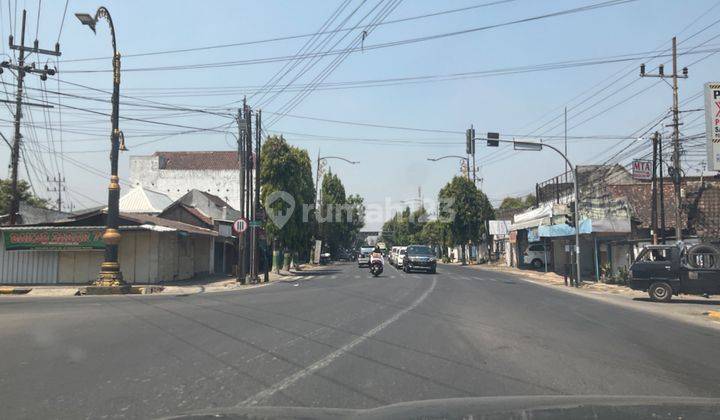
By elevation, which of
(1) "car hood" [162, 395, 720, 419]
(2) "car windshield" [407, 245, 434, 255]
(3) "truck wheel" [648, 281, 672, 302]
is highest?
(2) "car windshield" [407, 245, 434, 255]

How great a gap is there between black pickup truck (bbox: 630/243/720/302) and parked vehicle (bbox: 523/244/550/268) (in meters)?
28.8

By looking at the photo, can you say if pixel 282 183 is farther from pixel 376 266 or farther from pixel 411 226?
pixel 411 226

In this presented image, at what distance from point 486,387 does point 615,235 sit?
30.8m

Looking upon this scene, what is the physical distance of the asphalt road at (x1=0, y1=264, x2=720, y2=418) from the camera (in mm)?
6504

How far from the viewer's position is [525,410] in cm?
457

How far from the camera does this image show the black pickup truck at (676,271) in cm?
1969

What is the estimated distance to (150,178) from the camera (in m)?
63.4

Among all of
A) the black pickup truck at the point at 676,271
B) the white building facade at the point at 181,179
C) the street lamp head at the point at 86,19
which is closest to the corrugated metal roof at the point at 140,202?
the white building facade at the point at 181,179

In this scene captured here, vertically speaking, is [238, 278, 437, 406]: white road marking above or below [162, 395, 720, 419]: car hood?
below

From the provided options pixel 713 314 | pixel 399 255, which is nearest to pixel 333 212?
pixel 399 255

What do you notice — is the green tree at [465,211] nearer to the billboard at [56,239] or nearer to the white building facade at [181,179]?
the white building facade at [181,179]

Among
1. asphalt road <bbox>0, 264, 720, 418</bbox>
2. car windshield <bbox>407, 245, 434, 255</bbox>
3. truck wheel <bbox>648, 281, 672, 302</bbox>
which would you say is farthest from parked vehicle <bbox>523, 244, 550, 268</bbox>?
asphalt road <bbox>0, 264, 720, 418</bbox>

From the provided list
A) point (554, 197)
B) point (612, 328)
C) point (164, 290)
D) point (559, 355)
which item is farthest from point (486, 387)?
point (554, 197)

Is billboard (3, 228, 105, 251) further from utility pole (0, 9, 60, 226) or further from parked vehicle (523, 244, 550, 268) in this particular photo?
parked vehicle (523, 244, 550, 268)
